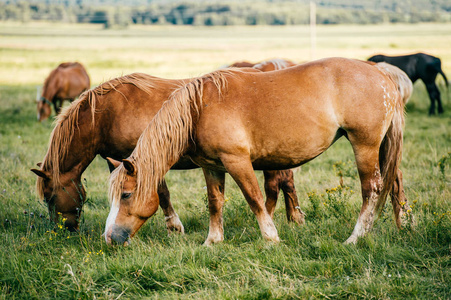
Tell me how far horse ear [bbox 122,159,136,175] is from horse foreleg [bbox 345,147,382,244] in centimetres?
225

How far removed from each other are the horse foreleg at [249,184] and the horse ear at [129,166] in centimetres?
85

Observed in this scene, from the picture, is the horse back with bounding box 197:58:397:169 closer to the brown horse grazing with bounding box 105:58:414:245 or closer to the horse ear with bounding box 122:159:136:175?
the brown horse grazing with bounding box 105:58:414:245

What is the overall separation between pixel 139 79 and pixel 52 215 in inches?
75.4

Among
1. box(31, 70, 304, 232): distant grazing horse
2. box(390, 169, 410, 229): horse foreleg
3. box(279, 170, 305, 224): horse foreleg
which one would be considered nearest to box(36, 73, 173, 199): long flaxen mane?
box(31, 70, 304, 232): distant grazing horse

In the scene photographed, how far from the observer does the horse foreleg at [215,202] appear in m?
4.48

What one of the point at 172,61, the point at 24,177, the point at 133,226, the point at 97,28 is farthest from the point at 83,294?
the point at 97,28

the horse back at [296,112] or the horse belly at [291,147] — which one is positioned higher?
the horse back at [296,112]

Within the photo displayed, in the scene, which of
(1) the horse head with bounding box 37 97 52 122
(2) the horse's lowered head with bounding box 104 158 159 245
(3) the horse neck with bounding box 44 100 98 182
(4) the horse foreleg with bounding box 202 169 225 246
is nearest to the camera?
(2) the horse's lowered head with bounding box 104 158 159 245

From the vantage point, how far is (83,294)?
11.1ft

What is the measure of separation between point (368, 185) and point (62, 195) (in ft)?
11.2

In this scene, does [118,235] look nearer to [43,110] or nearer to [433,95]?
[43,110]

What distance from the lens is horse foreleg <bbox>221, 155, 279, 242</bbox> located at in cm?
394

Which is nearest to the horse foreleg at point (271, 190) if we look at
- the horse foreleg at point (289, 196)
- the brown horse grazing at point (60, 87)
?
the horse foreleg at point (289, 196)

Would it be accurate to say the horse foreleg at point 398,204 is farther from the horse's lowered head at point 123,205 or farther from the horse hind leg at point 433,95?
the horse hind leg at point 433,95
